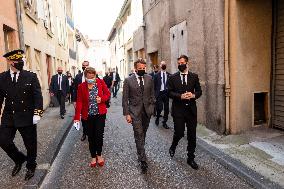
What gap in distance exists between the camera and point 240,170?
4.75 metres

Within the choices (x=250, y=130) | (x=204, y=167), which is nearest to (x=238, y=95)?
(x=250, y=130)

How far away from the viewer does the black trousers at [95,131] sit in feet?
17.4

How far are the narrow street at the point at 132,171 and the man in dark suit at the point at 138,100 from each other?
17.3 inches

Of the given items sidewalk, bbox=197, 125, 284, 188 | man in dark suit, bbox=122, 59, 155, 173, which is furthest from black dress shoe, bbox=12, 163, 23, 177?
sidewalk, bbox=197, 125, 284, 188

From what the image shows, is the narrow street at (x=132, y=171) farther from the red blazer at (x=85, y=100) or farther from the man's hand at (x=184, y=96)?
the man's hand at (x=184, y=96)

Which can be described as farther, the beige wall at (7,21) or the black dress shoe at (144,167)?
the beige wall at (7,21)

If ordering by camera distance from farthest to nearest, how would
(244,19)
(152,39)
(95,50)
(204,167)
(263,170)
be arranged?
(95,50) → (152,39) → (244,19) → (204,167) → (263,170)

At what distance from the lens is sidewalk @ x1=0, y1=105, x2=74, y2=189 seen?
4.54 m

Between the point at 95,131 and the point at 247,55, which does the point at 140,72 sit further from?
the point at 247,55

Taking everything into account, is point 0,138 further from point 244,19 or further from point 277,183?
point 244,19

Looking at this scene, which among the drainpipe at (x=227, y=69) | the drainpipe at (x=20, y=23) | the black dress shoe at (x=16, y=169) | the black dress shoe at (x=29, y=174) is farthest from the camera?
the drainpipe at (x=20, y=23)

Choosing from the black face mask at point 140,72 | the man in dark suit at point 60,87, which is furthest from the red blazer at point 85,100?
the man in dark suit at point 60,87

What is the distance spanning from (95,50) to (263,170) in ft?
196

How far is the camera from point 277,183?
13.8ft
